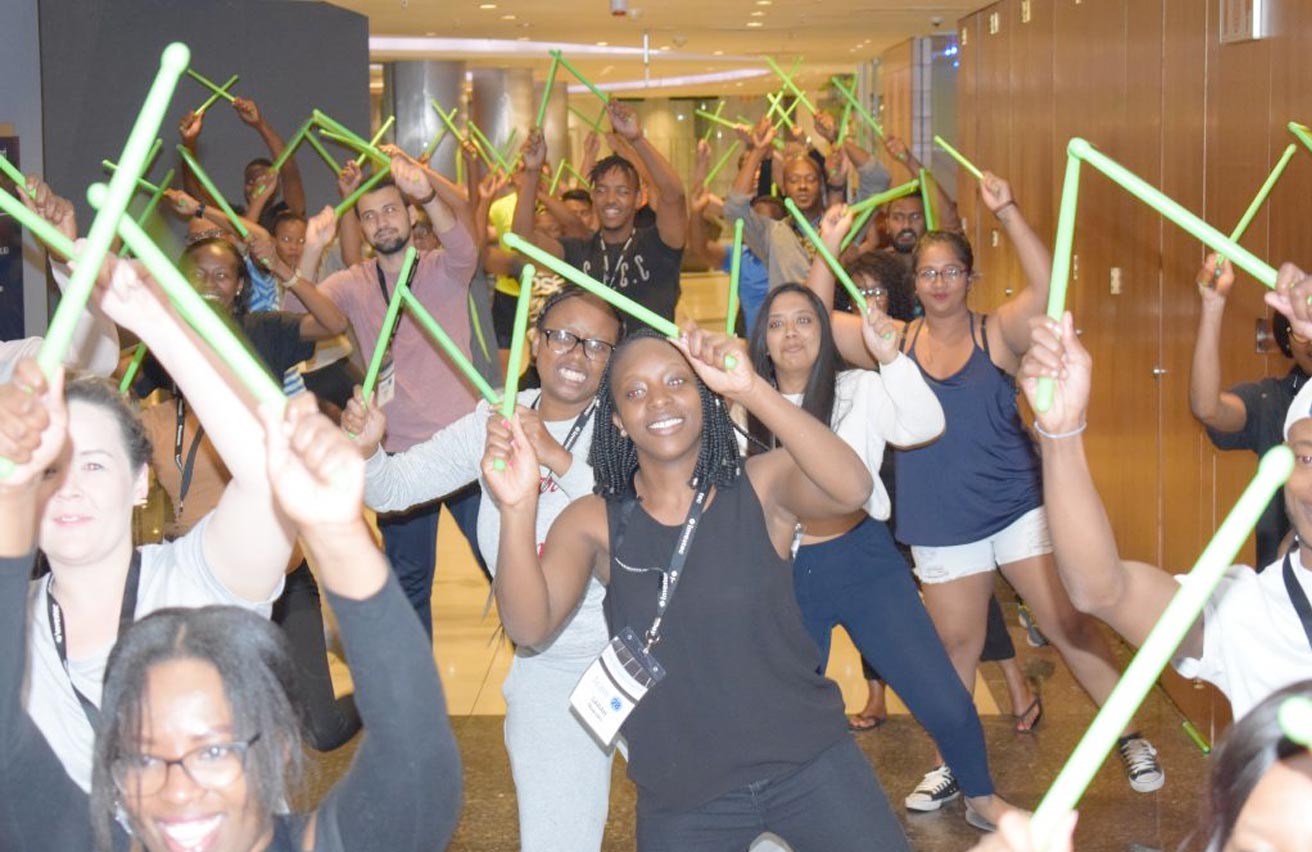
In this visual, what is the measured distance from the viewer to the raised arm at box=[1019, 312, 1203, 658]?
2.21 m

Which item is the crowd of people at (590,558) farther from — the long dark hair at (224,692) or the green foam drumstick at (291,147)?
the green foam drumstick at (291,147)

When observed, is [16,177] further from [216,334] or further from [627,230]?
[627,230]

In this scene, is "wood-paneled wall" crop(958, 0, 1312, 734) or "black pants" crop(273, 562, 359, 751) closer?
"black pants" crop(273, 562, 359, 751)

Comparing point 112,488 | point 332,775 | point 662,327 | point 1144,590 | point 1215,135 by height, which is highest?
point 1215,135

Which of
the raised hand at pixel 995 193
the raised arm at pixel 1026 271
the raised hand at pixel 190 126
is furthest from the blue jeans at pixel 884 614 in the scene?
the raised hand at pixel 190 126

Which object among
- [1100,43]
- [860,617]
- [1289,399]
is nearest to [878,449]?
[860,617]

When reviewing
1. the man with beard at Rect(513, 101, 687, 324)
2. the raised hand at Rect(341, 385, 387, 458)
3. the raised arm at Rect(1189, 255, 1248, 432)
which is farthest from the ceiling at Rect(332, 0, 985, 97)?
the raised hand at Rect(341, 385, 387, 458)

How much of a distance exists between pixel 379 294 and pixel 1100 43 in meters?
3.55

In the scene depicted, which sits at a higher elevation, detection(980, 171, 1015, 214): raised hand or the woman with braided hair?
detection(980, 171, 1015, 214): raised hand

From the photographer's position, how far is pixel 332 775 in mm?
5078

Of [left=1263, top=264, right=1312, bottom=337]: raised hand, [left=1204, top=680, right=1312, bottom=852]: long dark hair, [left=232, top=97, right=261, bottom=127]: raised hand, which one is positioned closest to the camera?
[left=1204, top=680, right=1312, bottom=852]: long dark hair

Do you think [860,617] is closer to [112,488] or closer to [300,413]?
[112,488]

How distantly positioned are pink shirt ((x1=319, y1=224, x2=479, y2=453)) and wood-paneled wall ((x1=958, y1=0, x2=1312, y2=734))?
7.52 feet

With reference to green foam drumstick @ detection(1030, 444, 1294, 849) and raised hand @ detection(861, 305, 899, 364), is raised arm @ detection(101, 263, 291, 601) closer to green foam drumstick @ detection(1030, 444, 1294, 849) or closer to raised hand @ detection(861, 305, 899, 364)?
green foam drumstick @ detection(1030, 444, 1294, 849)
